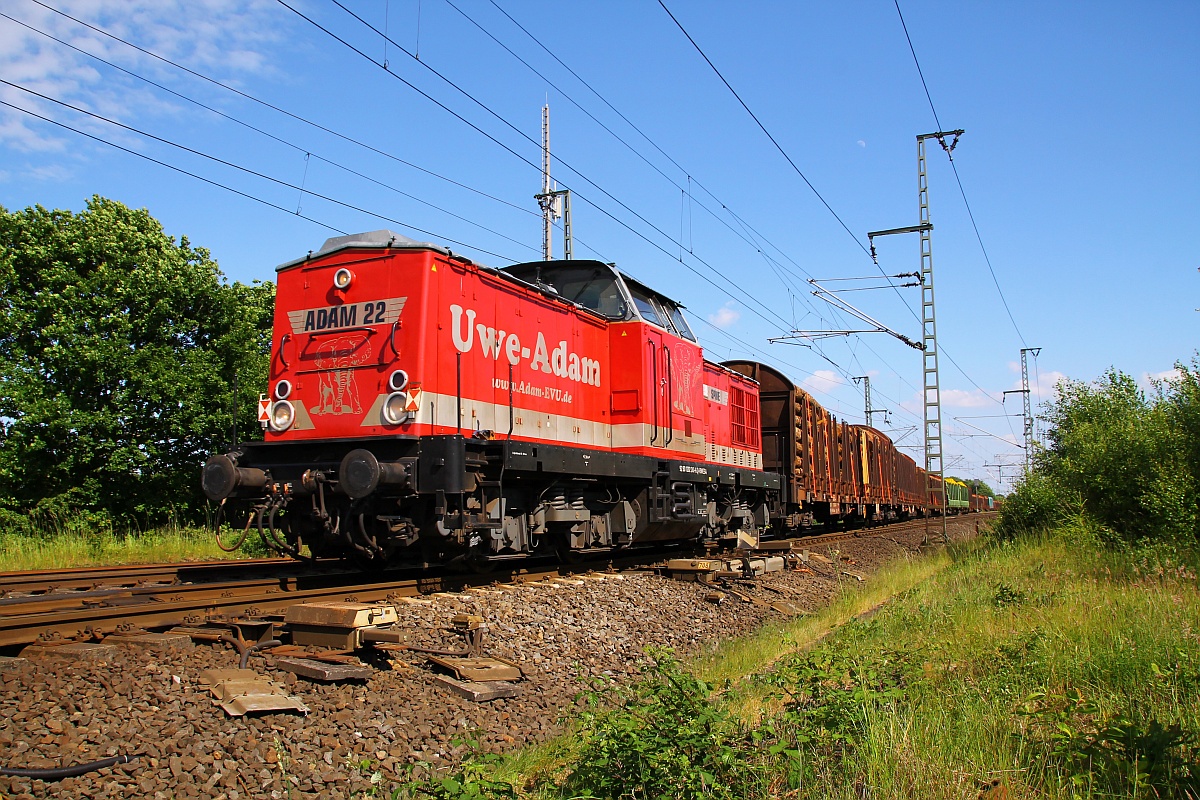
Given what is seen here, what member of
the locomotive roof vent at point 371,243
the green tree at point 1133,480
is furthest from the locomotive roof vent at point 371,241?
the green tree at point 1133,480

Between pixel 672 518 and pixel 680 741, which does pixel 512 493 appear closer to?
pixel 672 518

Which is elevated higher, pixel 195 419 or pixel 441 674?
pixel 195 419

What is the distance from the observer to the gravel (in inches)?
145

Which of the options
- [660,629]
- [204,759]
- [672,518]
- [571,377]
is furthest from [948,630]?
[204,759]

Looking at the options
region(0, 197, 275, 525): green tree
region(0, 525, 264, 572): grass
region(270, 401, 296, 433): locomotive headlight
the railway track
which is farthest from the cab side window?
region(0, 197, 275, 525): green tree

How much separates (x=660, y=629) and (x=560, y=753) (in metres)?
3.71

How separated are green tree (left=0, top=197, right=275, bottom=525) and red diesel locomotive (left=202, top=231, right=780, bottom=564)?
7.86 m

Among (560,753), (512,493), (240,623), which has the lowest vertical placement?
(560,753)

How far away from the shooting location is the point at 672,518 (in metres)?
11.6

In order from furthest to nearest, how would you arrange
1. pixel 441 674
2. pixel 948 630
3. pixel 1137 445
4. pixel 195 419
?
pixel 195 419 < pixel 1137 445 < pixel 948 630 < pixel 441 674

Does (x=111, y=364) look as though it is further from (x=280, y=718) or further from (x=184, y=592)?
(x=280, y=718)

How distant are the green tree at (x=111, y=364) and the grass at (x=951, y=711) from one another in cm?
1221

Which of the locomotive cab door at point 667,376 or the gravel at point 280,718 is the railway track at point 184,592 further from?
the locomotive cab door at point 667,376

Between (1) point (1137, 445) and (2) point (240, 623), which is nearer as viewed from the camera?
(2) point (240, 623)
